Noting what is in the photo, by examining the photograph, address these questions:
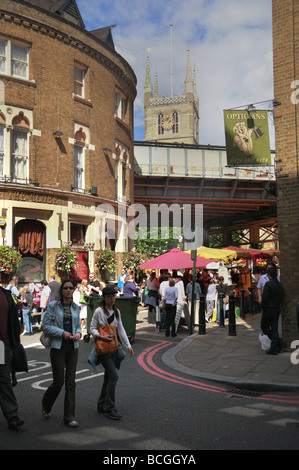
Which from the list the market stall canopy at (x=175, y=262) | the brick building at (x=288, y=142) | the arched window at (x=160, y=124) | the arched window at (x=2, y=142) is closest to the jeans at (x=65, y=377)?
the brick building at (x=288, y=142)

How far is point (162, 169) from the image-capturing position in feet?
111

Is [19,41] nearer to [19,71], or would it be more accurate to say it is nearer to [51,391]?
[19,71]

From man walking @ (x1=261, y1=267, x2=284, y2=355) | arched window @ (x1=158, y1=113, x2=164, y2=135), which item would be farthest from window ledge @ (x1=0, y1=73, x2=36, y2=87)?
arched window @ (x1=158, y1=113, x2=164, y2=135)

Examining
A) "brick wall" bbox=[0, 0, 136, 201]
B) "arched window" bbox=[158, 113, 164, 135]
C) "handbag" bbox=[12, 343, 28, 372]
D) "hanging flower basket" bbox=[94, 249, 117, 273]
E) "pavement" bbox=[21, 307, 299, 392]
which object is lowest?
"pavement" bbox=[21, 307, 299, 392]

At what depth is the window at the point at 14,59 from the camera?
19.1 m

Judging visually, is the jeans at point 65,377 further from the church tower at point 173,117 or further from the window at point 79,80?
the church tower at point 173,117

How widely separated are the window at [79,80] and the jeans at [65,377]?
19.2m

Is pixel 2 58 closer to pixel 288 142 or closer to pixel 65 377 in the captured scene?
pixel 288 142

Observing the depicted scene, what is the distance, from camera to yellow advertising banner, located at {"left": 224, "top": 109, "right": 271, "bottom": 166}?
11078 millimetres

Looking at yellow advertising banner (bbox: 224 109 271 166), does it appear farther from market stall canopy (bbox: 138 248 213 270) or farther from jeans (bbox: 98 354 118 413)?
jeans (bbox: 98 354 118 413)

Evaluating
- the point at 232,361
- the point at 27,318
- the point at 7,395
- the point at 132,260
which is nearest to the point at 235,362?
the point at 232,361

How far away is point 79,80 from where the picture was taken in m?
22.6

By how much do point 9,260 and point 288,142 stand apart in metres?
11.9

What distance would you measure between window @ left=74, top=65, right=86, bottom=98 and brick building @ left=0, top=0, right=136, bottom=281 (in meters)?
0.05
